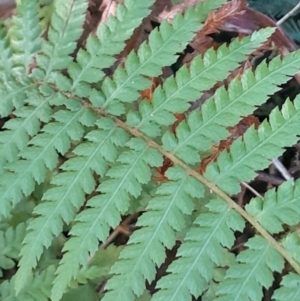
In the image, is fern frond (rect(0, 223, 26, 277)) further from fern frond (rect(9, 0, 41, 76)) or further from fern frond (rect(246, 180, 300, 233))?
fern frond (rect(246, 180, 300, 233))

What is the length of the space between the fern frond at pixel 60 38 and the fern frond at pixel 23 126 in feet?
0.23

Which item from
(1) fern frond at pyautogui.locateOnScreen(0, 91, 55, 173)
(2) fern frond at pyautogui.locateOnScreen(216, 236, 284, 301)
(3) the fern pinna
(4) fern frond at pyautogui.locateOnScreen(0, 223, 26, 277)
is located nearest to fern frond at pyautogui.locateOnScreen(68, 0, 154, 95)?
(3) the fern pinna

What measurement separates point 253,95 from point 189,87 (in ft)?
0.51

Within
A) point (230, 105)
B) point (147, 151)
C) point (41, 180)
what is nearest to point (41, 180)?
A: point (41, 180)

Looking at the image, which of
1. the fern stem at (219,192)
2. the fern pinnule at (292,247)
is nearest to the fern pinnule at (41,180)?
the fern stem at (219,192)

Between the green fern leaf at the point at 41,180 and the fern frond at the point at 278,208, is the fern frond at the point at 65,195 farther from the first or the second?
the fern frond at the point at 278,208

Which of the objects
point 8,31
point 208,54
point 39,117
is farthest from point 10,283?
point 208,54

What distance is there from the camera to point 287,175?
1.55 meters

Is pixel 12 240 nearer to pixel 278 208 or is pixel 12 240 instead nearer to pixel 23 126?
pixel 23 126

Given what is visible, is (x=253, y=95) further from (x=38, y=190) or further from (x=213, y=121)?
(x=38, y=190)

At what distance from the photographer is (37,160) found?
1.25 metres

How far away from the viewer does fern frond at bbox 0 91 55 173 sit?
1256 mm

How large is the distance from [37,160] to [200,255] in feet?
1.52

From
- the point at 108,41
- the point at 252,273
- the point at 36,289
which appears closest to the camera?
the point at 252,273
